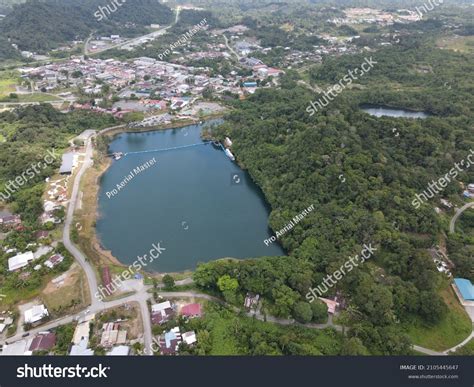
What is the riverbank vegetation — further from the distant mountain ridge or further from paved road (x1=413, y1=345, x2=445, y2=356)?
the distant mountain ridge

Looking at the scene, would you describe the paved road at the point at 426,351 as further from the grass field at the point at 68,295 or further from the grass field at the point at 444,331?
the grass field at the point at 68,295

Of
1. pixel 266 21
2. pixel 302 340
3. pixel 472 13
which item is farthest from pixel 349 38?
pixel 302 340

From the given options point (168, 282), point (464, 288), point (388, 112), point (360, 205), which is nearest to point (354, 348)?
point (464, 288)

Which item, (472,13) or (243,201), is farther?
(472,13)

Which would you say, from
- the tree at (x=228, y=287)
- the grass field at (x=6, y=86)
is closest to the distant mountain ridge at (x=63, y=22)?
the grass field at (x=6, y=86)

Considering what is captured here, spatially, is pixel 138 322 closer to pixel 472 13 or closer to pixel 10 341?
pixel 10 341

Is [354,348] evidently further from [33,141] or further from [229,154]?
[33,141]
